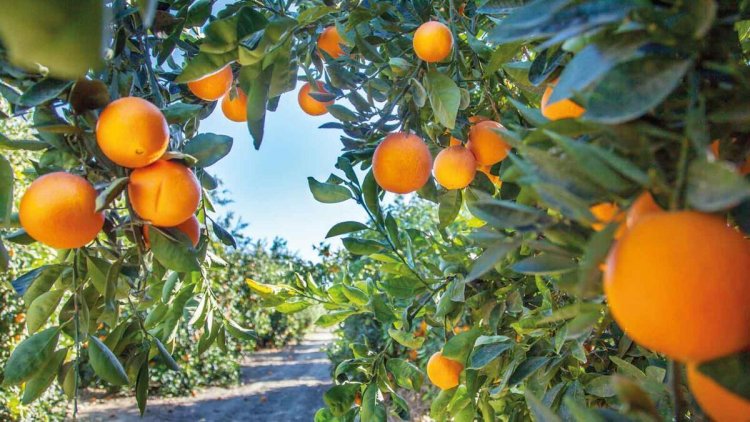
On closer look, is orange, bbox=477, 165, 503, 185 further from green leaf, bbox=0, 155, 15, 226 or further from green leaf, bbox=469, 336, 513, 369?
green leaf, bbox=0, 155, 15, 226

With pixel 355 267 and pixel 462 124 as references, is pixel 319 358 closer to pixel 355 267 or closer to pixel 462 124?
pixel 355 267

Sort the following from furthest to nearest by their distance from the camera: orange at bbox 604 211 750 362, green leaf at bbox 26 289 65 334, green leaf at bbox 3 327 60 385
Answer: green leaf at bbox 26 289 65 334 → green leaf at bbox 3 327 60 385 → orange at bbox 604 211 750 362

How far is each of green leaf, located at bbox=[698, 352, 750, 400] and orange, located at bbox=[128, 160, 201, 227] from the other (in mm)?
634

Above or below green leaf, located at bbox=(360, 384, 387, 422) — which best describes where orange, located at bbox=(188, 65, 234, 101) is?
above

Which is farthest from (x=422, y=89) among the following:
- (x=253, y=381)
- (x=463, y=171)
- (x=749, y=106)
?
(x=253, y=381)

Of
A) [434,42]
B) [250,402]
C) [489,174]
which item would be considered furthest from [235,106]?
[250,402]

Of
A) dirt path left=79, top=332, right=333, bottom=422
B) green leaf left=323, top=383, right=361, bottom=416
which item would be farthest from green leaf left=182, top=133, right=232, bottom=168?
dirt path left=79, top=332, right=333, bottom=422

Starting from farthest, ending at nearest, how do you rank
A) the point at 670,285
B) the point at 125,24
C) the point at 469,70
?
the point at 469,70
the point at 125,24
the point at 670,285

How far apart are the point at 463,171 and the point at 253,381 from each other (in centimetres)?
893

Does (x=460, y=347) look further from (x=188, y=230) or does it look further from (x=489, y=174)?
(x=188, y=230)

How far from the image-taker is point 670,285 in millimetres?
308

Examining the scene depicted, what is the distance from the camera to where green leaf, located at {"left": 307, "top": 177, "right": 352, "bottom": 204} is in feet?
3.51

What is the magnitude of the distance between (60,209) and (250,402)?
7.41 meters

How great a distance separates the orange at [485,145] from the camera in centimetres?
99
